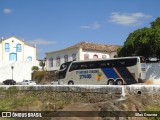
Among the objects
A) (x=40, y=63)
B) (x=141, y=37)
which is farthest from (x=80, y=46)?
(x=141, y=37)

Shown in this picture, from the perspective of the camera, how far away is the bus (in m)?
31.7

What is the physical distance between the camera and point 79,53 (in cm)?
5269

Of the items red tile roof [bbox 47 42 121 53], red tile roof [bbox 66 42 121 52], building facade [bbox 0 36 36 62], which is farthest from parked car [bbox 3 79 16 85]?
building facade [bbox 0 36 36 62]

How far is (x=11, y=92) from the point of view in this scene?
2877 centimetres

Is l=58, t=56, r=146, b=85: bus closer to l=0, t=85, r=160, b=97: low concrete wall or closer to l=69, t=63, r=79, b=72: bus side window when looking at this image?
l=69, t=63, r=79, b=72: bus side window

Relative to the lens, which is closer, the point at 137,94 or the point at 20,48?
the point at 137,94

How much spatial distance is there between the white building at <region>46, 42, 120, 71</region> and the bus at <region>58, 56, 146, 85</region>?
17.2 metres

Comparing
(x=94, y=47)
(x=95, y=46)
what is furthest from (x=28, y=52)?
(x=94, y=47)

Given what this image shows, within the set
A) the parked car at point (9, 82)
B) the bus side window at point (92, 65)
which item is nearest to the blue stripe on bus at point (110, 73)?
the bus side window at point (92, 65)

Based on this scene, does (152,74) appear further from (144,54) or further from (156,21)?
(156,21)

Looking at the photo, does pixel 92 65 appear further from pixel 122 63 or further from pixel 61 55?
pixel 61 55

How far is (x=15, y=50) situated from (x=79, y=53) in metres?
19.7

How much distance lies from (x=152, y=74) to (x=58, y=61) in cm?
2373

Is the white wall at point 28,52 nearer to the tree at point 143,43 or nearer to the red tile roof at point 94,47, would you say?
the red tile roof at point 94,47
